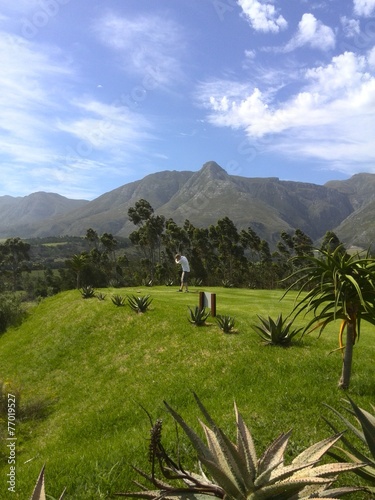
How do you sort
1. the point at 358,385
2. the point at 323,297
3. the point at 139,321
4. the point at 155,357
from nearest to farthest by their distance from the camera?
the point at 323,297 → the point at 358,385 → the point at 155,357 → the point at 139,321

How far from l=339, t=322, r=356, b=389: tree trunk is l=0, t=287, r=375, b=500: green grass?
0.23m

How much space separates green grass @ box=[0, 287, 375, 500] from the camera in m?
6.43

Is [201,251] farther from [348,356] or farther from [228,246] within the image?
[348,356]

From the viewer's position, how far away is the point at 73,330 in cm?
1762

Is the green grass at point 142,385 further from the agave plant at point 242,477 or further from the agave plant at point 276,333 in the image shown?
the agave plant at point 242,477

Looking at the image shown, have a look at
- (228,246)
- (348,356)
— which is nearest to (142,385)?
(348,356)

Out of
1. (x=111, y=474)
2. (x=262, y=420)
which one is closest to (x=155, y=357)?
(x=262, y=420)

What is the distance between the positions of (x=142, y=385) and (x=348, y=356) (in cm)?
590

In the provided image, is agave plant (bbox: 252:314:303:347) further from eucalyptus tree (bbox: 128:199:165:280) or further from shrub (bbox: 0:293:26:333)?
eucalyptus tree (bbox: 128:199:165:280)

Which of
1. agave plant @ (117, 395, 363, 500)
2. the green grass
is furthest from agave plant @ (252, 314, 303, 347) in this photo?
agave plant @ (117, 395, 363, 500)

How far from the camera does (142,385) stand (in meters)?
10.8

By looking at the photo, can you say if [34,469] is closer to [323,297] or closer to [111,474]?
[111,474]

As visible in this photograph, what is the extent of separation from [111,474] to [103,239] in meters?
74.3

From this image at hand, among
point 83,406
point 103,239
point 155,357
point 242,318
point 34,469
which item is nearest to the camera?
point 34,469
